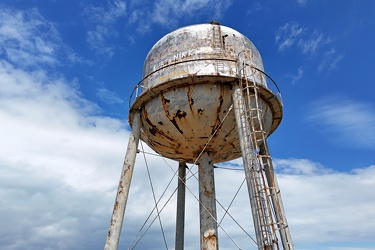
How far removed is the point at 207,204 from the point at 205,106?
360cm

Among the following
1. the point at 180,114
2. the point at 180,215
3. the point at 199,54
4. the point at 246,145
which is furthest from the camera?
the point at 180,215

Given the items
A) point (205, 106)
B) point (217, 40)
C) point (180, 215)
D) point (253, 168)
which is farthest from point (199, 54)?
point (180, 215)

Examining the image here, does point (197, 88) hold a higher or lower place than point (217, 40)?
lower

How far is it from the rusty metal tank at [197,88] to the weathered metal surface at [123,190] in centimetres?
60

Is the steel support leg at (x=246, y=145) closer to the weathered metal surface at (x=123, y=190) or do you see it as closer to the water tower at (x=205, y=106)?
the water tower at (x=205, y=106)

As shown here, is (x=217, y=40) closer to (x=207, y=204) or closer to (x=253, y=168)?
(x=253, y=168)

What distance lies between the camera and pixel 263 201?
8367 millimetres

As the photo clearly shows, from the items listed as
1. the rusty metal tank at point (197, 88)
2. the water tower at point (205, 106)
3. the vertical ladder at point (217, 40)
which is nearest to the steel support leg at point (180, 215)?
the water tower at point (205, 106)

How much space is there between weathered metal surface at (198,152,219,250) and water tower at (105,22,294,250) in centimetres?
3

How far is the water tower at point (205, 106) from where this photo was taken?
32.1ft

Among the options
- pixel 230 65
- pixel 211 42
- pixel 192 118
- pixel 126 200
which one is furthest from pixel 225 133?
pixel 126 200

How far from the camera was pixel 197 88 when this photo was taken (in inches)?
403

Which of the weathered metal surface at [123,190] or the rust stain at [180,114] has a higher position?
the rust stain at [180,114]

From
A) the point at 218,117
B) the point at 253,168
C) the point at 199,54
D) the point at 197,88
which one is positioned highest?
the point at 199,54
